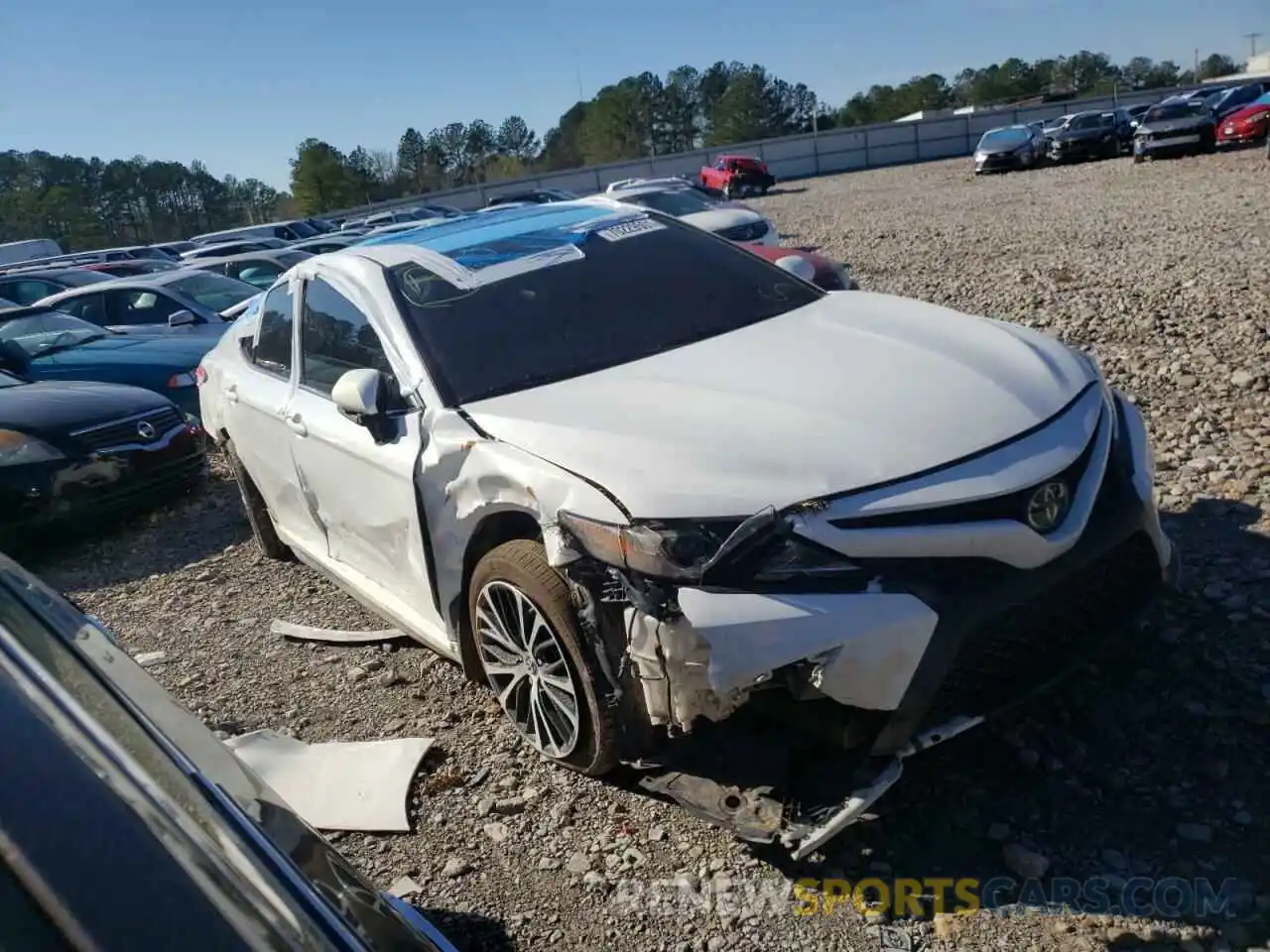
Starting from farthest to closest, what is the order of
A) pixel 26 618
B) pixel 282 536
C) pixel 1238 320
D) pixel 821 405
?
pixel 1238 320, pixel 282 536, pixel 821 405, pixel 26 618

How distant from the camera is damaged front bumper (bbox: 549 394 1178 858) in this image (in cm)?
245

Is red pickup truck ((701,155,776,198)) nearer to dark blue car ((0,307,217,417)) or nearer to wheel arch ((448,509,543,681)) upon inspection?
dark blue car ((0,307,217,417))

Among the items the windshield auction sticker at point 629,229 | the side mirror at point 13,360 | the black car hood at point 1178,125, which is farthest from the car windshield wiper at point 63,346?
the black car hood at point 1178,125

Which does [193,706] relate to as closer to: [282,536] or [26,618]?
[282,536]

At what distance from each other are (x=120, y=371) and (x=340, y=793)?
673 cm

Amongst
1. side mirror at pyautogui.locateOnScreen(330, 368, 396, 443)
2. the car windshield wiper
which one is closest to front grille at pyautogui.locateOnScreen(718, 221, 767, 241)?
the car windshield wiper

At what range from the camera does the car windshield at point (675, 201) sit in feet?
49.7

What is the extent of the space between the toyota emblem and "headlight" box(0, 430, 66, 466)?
6034mm

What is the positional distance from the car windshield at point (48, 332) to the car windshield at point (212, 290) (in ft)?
4.54

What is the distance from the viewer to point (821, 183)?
42.5 m

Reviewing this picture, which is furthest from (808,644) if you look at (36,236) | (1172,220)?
(36,236)

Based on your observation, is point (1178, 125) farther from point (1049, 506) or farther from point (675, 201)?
point (1049, 506)

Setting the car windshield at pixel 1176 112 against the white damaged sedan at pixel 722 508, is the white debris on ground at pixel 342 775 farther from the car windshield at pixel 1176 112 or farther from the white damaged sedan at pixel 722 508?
the car windshield at pixel 1176 112

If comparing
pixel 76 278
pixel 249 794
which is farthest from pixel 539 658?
pixel 76 278
